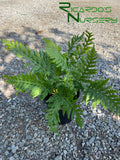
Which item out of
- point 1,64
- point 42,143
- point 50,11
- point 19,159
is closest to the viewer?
point 19,159

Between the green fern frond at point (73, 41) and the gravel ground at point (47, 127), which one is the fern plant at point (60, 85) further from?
the gravel ground at point (47, 127)

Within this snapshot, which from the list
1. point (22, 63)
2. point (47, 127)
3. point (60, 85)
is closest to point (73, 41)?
point (60, 85)

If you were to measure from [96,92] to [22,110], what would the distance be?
121 centimetres

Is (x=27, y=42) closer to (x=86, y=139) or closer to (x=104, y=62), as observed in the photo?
(x=104, y=62)

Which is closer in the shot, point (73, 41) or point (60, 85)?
point (60, 85)

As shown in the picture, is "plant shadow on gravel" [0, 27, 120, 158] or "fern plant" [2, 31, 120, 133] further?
"plant shadow on gravel" [0, 27, 120, 158]

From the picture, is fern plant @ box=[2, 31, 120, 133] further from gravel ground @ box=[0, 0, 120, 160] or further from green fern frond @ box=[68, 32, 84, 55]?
gravel ground @ box=[0, 0, 120, 160]

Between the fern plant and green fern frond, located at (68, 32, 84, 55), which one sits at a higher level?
green fern frond, located at (68, 32, 84, 55)

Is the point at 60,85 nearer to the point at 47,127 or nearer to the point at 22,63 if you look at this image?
the point at 47,127

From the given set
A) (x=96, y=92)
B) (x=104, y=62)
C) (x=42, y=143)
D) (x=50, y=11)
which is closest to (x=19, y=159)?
(x=42, y=143)

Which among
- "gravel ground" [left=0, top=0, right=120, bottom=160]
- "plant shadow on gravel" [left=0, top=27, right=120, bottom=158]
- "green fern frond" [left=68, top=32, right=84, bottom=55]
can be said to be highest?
"green fern frond" [left=68, top=32, right=84, bottom=55]

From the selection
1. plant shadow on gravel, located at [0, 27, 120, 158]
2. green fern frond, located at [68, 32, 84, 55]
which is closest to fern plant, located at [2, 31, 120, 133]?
green fern frond, located at [68, 32, 84, 55]

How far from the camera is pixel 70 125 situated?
194 cm

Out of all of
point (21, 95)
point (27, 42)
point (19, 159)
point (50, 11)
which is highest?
point (50, 11)
